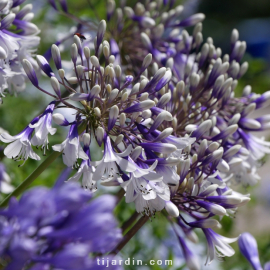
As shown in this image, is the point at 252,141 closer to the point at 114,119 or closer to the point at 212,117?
the point at 212,117

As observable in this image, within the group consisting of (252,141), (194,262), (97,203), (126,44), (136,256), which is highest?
(97,203)

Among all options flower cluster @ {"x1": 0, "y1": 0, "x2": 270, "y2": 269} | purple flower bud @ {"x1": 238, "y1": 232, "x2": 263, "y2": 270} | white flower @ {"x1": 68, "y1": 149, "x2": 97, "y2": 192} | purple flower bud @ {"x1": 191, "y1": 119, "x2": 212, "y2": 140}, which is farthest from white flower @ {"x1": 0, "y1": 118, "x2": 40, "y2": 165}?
purple flower bud @ {"x1": 238, "y1": 232, "x2": 263, "y2": 270}

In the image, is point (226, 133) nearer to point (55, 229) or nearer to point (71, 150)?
point (71, 150)

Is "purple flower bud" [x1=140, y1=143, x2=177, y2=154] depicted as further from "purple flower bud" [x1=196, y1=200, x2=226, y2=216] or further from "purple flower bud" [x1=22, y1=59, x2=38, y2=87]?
"purple flower bud" [x1=22, y1=59, x2=38, y2=87]

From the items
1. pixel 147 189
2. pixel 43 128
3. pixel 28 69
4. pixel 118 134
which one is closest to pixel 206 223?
pixel 147 189

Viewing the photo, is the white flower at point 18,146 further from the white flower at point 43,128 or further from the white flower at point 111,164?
the white flower at point 111,164

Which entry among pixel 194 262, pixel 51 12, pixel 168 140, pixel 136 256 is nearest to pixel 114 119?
pixel 168 140

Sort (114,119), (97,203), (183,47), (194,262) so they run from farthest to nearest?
(183,47)
(194,262)
(114,119)
(97,203)

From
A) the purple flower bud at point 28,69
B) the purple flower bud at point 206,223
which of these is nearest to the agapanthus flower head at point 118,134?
the purple flower bud at point 28,69
